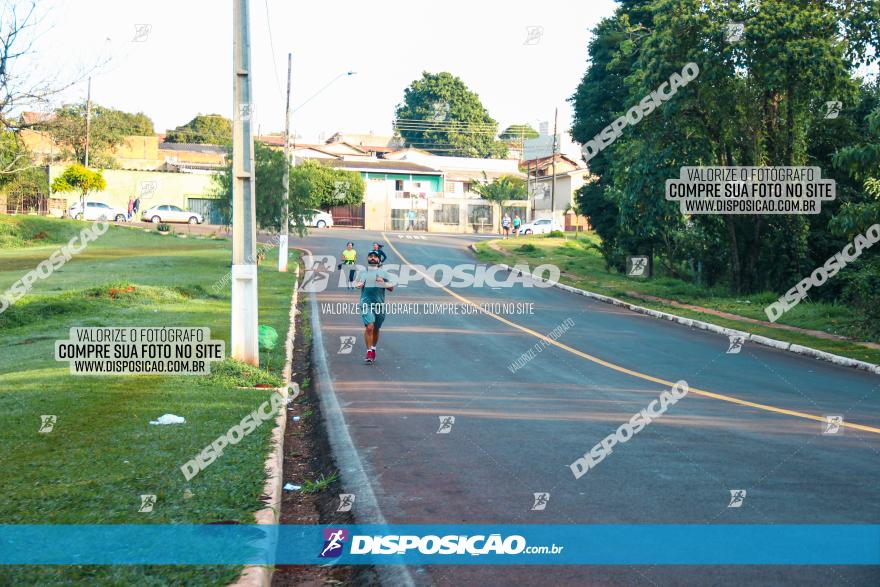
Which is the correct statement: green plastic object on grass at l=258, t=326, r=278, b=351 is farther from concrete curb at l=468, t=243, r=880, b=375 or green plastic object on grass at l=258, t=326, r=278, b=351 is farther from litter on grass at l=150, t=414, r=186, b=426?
concrete curb at l=468, t=243, r=880, b=375

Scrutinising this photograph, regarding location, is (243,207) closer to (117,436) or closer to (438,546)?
(117,436)

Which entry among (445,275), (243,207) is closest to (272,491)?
(243,207)

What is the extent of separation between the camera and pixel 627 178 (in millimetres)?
28156

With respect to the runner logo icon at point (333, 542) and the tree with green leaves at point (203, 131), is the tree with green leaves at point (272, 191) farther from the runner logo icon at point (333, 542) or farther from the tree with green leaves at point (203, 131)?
Answer: the tree with green leaves at point (203, 131)

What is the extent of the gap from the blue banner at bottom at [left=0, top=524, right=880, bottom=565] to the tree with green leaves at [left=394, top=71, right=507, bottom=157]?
10590cm

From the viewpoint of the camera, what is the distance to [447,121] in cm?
11238

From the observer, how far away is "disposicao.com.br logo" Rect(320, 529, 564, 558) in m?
5.97

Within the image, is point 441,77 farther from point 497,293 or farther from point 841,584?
point 841,584

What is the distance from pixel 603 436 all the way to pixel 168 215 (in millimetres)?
57087

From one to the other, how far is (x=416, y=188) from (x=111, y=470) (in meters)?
75.9

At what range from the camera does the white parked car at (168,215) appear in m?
61.3

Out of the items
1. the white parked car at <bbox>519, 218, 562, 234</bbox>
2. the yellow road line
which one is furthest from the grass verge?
the white parked car at <bbox>519, 218, 562, 234</bbox>

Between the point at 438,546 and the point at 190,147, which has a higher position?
the point at 190,147

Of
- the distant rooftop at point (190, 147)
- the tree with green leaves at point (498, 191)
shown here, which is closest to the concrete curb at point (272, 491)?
the tree with green leaves at point (498, 191)
